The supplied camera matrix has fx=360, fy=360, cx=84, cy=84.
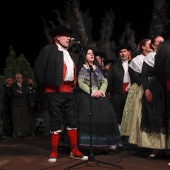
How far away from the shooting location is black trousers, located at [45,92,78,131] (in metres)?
4.91

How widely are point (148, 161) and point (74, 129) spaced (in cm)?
113

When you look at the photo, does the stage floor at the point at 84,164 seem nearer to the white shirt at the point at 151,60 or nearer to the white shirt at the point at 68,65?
the white shirt at the point at 68,65

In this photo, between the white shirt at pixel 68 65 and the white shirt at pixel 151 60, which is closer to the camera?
the white shirt at pixel 68 65

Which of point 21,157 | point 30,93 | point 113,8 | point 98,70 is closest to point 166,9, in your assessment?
point 113,8

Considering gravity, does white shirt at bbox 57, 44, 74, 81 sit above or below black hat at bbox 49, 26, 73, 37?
below

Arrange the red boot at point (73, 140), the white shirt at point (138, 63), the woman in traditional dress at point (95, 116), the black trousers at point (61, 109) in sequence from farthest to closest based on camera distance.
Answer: the white shirt at point (138, 63) < the woman in traditional dress at point (95, 116) < the red boot at point (73, 140) < the black trousers at point (61, 109)

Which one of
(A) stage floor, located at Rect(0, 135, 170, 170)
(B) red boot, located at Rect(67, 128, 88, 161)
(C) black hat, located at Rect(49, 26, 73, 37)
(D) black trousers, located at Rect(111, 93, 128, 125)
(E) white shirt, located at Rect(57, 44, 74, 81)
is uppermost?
(C) black hat, located at Rect(49, 26, 73, 37)

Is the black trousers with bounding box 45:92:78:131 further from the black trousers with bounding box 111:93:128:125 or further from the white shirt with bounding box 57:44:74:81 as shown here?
the black trousers with bounding box 111:93:128:125

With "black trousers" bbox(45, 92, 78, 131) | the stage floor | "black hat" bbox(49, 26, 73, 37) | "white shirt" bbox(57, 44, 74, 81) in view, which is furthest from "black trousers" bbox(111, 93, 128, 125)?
"black hat" bbox(49, 26, 73, 37)

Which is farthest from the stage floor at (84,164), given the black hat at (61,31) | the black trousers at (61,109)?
the black hat at (61,31)

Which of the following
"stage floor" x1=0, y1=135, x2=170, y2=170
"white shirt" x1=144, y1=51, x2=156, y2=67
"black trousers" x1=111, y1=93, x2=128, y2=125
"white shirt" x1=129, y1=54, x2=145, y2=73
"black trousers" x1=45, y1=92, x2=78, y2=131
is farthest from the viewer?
"black trousers" x1=111, y1=93, x2=128, y2=125

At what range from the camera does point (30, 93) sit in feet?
31.0

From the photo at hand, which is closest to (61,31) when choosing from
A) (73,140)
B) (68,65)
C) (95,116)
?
(68,65)

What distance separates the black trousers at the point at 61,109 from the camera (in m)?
4.91
